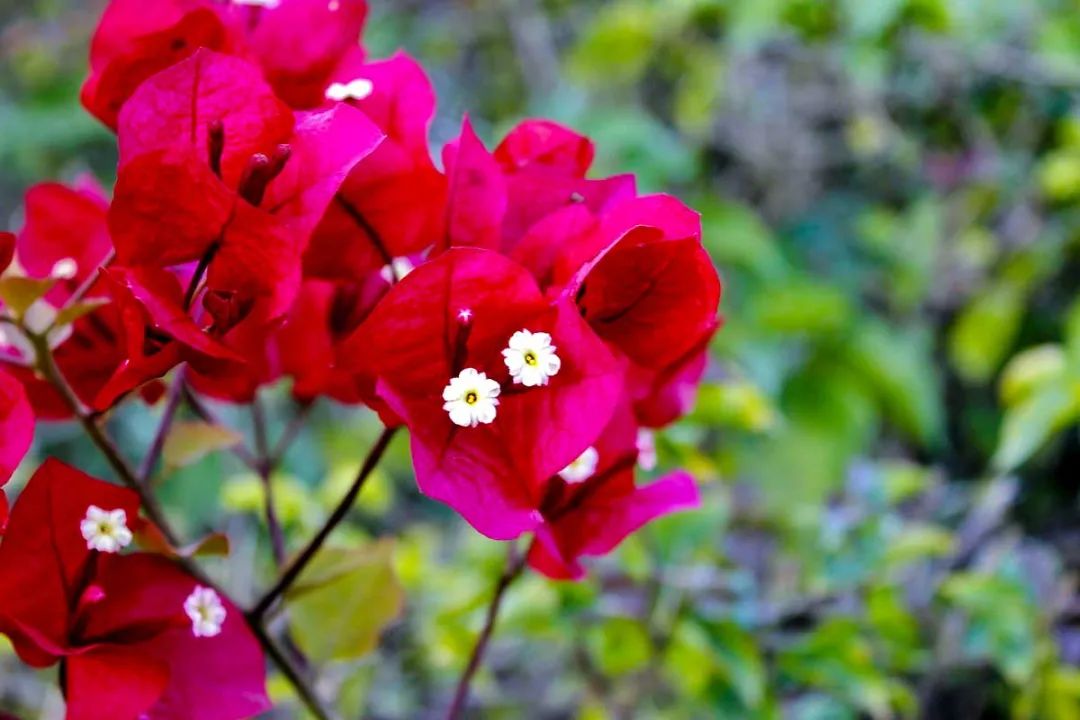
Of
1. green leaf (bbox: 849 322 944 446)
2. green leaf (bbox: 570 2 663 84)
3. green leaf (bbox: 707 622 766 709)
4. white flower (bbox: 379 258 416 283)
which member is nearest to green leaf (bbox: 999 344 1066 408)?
green leaf (bbox: 707 622 766 709)

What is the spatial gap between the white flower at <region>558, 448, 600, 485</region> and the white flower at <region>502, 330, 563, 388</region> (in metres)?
0.07

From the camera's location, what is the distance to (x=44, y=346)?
1.26 feet

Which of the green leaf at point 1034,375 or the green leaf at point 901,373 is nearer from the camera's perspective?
the green leaf at point 1034,375

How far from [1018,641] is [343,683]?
1.47ft

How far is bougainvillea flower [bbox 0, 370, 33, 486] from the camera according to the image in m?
0.35

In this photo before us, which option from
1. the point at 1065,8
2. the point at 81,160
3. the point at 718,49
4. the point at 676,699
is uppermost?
the point at 1065,8

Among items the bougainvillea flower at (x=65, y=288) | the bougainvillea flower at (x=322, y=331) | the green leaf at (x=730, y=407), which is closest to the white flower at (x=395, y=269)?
the bougainvillea flower at (x=322, y=331)

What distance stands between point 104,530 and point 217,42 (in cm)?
19

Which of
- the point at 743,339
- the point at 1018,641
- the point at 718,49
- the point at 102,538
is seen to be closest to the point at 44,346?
the point at 102,538

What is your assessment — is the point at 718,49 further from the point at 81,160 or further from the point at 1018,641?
the point at 81,160

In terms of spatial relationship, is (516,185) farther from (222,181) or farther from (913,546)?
(913,546)

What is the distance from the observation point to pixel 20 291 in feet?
1.22

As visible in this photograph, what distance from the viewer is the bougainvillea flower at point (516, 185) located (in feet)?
1.31

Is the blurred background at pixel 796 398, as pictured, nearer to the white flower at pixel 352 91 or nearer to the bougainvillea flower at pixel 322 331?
the bougainvillea flower at pixel 322 331
